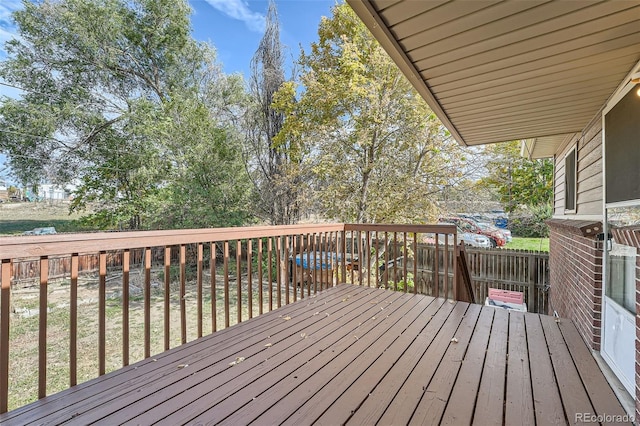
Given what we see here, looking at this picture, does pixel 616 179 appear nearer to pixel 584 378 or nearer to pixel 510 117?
pixel 510 117

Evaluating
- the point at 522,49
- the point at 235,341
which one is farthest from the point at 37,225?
the point at 522,49

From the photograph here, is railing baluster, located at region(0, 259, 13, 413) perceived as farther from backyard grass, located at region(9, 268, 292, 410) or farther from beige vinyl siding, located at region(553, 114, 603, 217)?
beige vinyl siding, located at region(553, 114, 603, 217)

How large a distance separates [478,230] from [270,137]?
701cm

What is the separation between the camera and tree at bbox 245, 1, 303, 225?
8.27 metres

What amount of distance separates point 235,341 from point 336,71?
6.30 m

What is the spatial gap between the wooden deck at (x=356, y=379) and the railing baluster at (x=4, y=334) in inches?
3.7

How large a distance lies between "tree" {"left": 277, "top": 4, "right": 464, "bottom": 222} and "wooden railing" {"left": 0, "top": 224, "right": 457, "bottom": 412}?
120 centimetres

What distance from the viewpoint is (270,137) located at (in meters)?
8.80

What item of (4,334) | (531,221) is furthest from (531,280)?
(4,334)

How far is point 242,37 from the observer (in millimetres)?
9641

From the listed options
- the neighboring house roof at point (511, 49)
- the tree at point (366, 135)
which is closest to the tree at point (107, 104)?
the tree at point (366, 135)

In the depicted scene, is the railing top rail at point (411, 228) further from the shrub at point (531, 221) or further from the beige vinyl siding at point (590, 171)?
the shrub at point (531, 221)

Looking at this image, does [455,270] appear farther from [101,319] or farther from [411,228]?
[101,319]

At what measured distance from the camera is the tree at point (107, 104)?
25.4ft
